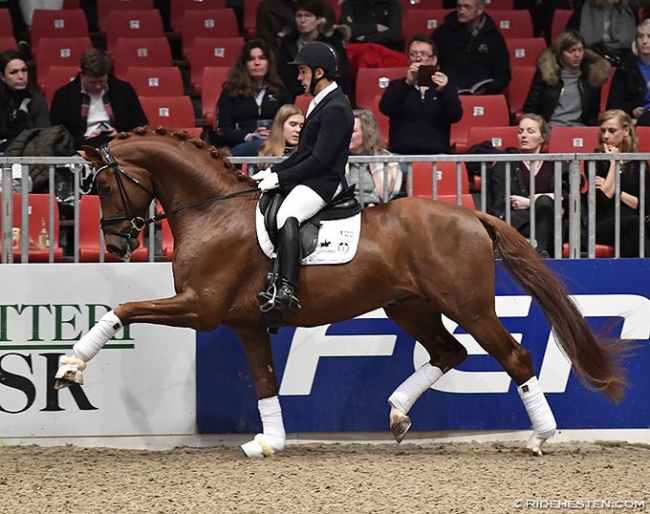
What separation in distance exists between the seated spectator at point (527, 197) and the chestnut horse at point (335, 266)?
58 centimetres

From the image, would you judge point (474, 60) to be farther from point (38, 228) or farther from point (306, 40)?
point (38, 228)

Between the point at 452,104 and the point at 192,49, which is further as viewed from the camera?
the point at 192,49

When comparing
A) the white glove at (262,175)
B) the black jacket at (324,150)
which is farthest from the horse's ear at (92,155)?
the black jacket at (324,150)

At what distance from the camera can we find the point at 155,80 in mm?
11750

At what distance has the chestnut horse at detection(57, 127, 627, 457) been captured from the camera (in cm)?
736

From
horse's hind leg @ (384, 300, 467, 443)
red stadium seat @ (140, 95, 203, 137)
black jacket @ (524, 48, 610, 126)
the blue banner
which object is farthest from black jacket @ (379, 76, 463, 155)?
horse's hind leg @ (384, 300, 467, 443)

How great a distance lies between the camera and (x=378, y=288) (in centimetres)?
744

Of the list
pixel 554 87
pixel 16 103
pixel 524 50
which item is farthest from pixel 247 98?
pixel 524 50

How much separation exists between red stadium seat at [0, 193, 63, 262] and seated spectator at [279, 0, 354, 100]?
3818 millimetres

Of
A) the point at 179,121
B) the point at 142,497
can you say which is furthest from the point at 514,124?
the point at 142,497

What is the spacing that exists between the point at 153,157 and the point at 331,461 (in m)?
2.05

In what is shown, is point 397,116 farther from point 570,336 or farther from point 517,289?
point 570,336

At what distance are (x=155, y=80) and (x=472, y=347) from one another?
193 inches

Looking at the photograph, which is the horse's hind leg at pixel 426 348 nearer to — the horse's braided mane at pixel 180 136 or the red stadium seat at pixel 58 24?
the horse's braided mane at pixel 180 136
